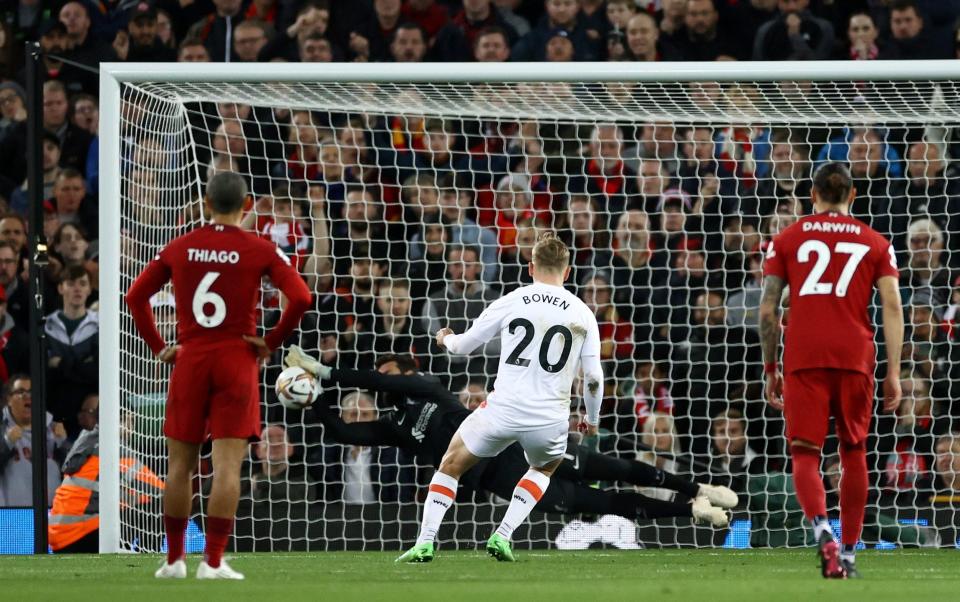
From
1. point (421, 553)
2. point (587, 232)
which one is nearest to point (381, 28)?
→ point (587, 232)

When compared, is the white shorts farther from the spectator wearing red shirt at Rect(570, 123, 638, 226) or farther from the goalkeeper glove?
the spectator wearing red shirt at Rect(570, 123, 638, 226)

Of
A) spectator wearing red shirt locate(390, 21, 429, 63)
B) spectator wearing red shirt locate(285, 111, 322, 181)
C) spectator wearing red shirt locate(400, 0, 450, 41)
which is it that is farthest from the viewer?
spectator wearing red shirt locate(400, 0, 450, 41)

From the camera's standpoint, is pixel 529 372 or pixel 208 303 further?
pixel 529 372

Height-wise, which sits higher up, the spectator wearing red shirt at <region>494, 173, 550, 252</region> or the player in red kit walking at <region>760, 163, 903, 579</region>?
the spectator wearing red shirt at <region>494, 173, 550, 252</region>

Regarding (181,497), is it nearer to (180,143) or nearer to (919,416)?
(180,143)

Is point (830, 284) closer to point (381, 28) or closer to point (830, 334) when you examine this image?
point (830, 334)

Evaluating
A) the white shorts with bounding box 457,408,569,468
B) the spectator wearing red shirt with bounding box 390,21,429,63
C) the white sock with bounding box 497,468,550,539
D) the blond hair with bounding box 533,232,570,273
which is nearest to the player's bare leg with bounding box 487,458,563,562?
the white sock with bounding box 497,468,550,539

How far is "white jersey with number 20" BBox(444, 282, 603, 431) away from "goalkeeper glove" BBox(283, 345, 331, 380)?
85.5 inches

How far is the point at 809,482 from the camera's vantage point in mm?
6422

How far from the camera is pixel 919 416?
417 inches

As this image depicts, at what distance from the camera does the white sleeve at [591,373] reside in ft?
25.5

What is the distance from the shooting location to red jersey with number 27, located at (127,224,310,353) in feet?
20.6

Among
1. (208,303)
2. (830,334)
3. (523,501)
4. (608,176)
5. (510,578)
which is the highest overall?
(608,176)

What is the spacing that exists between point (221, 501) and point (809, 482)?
2.50 m
